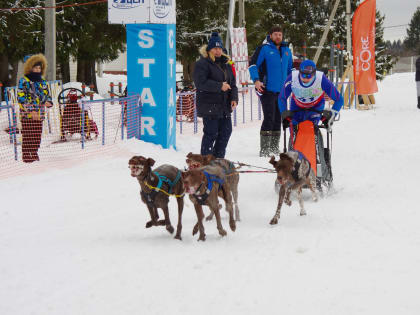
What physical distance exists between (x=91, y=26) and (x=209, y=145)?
39.3ft

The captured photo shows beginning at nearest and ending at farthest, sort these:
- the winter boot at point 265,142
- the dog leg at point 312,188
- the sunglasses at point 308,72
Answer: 1. the dog leg at point 312,188
2. the sunglasses at point 308,72
3. the winter boot at point 265,142

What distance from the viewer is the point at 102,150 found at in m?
9.49

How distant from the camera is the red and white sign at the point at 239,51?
68.5 ft

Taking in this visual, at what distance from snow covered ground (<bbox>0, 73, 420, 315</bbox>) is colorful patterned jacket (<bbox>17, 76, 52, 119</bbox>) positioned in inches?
54.1

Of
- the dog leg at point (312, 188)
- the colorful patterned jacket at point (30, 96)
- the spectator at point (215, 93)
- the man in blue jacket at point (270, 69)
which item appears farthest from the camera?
the man in blue jacket at point (270, 69)

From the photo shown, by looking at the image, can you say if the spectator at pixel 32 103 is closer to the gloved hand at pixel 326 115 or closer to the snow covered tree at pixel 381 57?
the gloved hand at pixel 326 115

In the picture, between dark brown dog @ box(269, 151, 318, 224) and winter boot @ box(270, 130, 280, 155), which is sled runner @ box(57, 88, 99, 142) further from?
dark brown dog @ box(269, 151, 318, 224)

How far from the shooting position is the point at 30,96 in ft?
28.9

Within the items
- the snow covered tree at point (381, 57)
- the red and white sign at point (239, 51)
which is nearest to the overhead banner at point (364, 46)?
the red and white sign at point (239, 51)

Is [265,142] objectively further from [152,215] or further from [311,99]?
[152,215]

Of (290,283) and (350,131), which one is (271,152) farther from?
(290,283)

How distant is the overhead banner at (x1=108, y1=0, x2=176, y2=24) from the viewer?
9586 mm

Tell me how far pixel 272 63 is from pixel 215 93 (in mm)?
1482

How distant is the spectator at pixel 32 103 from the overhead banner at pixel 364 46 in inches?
458
